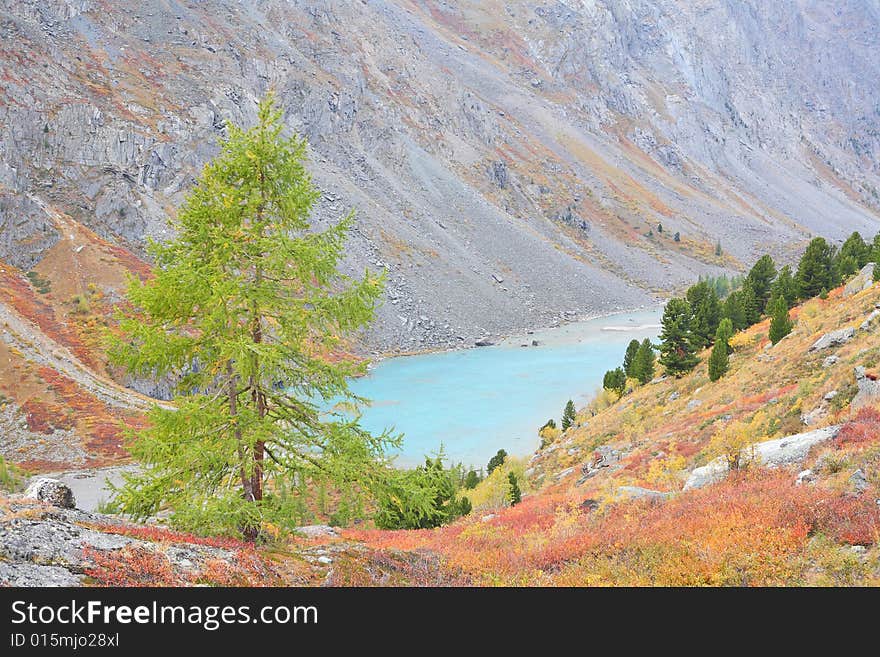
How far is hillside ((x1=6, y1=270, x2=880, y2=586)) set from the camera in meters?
6.28

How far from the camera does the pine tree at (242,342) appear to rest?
9.40 meters

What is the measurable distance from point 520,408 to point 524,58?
16636cm

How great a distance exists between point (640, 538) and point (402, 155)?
110 m

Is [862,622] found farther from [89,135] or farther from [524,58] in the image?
A: [524,58]

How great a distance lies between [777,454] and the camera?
1191 cm

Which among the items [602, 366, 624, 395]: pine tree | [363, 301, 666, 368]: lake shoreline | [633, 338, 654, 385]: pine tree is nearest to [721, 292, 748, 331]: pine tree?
[633, 338, 654, 385]: pine tree

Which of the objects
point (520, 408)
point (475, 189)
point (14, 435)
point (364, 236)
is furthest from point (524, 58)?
point (14, 435)

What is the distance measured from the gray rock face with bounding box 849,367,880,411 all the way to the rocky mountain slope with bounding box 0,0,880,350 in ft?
100

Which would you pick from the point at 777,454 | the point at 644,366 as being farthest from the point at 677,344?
the point at 777,454

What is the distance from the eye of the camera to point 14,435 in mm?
38969

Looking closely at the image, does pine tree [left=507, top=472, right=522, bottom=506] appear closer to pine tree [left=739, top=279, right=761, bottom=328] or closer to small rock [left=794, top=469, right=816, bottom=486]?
small rock [left=794, top=469, right=816, bottom=486]

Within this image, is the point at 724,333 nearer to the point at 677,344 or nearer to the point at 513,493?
the point at 677,344

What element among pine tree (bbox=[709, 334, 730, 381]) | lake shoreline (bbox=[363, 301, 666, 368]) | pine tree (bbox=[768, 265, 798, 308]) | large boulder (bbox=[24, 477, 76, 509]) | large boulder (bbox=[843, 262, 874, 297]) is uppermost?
lake shoreline (bbox=[363, 301, 666, 368])

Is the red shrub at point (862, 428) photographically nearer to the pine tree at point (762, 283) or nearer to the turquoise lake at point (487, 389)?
the turquoise lake at point (487, 389)
